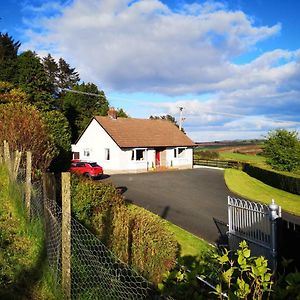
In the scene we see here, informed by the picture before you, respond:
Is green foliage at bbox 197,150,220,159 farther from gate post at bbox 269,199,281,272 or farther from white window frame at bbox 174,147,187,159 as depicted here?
gate post at bbox 269,199,281,272

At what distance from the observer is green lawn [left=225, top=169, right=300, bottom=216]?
20006 millimetres

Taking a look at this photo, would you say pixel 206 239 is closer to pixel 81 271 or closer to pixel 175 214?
pixel 175 214

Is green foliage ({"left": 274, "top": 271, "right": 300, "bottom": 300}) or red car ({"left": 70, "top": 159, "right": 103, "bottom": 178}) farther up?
green foliage ({"left": 274, "top": 271, "right": 300, "bottom": 300})

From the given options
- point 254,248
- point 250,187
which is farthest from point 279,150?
point 254,248

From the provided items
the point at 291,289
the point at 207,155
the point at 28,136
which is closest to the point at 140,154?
the point at 207,155

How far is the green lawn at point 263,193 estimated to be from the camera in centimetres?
2001

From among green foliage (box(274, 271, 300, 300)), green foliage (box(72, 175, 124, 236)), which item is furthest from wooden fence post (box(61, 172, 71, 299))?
green foliage (box(72, 175, 124, 236))

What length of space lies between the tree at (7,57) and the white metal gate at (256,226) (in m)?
38.3

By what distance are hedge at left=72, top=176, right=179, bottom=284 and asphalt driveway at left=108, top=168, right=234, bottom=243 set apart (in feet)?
14.1

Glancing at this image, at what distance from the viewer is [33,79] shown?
39.3m

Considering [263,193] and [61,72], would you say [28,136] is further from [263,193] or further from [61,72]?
[61,72]

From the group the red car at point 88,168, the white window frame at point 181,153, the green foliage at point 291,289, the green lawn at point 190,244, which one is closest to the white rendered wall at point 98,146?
the red car at point 88,168

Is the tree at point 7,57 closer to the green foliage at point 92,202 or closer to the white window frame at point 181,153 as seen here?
the white window frame at point 181,153

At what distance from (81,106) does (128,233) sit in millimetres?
58572
